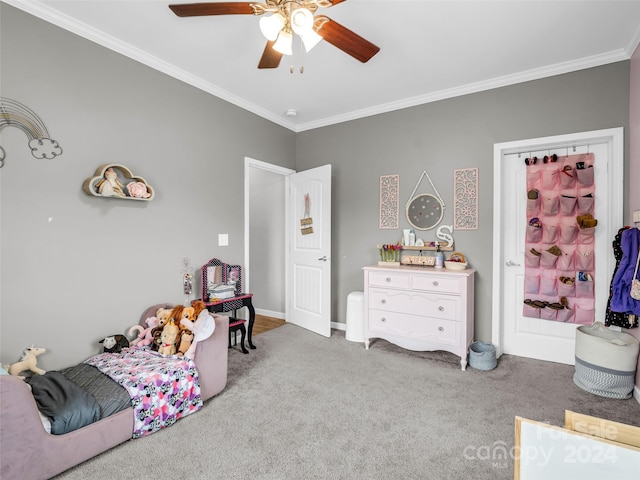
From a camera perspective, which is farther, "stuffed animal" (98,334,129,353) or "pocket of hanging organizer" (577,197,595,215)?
"pocket of hanging organizer" (577,197,595,215)

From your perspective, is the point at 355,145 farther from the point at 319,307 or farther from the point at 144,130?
the point at 144,130

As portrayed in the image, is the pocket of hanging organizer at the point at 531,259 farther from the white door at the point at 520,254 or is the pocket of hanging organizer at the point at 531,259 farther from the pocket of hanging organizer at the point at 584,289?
the pocket of hanging organizer at the point at 584,289

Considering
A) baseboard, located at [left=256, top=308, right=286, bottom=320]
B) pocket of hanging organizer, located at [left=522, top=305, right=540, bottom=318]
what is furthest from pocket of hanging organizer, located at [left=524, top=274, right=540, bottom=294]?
baseboard, located at [left=256, top=308, right=286, bottom=320]

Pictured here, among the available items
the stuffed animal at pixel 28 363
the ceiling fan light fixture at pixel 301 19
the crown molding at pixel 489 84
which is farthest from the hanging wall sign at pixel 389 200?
the stuffed animal at pixel 28 363

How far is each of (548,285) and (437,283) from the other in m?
1.05

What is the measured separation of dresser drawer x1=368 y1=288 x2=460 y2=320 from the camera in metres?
2.96

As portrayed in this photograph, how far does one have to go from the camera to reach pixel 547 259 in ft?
9.95

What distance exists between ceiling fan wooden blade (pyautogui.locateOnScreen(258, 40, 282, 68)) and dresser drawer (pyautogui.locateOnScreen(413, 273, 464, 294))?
214 centimetres

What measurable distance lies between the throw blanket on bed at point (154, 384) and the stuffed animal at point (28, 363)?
0.95 feet

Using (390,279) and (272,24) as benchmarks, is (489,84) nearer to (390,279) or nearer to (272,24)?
(390,279)

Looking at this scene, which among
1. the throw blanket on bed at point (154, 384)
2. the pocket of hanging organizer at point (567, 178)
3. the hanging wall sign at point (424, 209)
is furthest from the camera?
the hanging wall sign at point (424, 209)

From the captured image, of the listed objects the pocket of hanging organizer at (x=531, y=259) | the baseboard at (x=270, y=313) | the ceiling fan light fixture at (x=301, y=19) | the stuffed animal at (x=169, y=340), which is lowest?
the baseboard at (x=270, y=313)

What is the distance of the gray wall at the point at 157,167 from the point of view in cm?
212

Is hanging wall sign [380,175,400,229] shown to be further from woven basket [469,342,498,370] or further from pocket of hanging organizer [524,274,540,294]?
woven basket [469,342,498,370]
